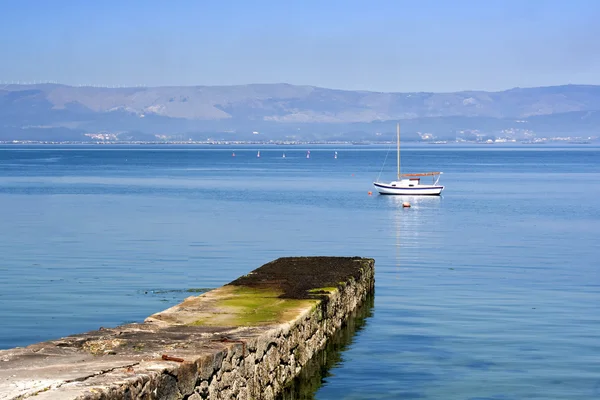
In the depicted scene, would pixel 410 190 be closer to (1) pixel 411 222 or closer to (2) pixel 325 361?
(1) pixel 411 222

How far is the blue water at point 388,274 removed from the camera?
18.0 meters

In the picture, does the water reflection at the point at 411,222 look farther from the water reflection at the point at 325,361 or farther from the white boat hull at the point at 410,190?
the water reflection at the point at 325,361

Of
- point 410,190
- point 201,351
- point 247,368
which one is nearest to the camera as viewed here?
point 201,351

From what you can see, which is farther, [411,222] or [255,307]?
[411,222]

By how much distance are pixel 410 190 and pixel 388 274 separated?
52448 millimetres

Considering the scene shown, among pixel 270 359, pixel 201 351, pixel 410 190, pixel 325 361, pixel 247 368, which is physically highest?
pixel 201 351

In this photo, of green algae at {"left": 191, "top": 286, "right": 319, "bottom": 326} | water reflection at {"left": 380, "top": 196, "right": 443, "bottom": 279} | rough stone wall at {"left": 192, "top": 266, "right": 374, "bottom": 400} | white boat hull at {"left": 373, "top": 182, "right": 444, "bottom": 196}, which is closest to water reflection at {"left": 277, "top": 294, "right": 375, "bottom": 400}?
rough stone wall at {"left": 192, "top": 266, "right": 374, "bottom": 400}

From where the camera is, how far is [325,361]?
729 inches

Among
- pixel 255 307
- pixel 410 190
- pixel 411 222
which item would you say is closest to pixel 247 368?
pixel 255 307

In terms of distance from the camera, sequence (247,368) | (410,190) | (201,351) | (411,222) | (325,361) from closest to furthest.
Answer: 1. (201,351)
2. (247,368)
3. (325,361)
4. (411,222)
5. (410,190)

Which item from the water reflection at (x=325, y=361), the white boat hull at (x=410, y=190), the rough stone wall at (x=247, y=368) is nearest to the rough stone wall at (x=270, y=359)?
the rough stone wall at (x=247, y=368)

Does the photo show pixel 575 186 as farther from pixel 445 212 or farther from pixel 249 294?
pixel 249 294

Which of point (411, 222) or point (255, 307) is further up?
point (255, 307)

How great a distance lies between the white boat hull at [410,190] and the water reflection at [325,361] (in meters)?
58.9
